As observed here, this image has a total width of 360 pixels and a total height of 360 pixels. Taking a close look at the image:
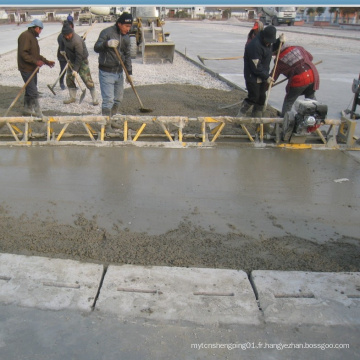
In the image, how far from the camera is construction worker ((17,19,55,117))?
7023mm

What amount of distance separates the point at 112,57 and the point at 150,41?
36.7ft

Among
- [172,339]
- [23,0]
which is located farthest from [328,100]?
[172,339]

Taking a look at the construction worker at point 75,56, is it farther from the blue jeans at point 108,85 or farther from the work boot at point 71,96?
the blue jeans at point 108,85

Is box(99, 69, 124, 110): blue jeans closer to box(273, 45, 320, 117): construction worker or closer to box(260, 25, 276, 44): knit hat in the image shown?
box(260, 25, 276, 44): knit hat

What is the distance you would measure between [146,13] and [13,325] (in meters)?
18.4

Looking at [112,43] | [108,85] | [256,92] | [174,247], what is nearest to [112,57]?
[112,43]

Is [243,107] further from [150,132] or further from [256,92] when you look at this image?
[150,132]

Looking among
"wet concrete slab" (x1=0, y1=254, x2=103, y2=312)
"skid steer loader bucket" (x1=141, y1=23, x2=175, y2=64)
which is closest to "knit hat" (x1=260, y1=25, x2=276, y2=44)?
"wet concrete slab" (x1=0, y1=254, x2=103, y2=312)

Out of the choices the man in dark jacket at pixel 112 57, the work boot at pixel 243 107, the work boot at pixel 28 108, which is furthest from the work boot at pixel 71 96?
the work boot at pixel 243 107

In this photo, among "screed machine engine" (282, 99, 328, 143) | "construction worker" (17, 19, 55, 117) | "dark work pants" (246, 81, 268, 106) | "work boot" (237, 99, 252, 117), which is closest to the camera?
"screed machine engine" (282, 99, 328, 143)

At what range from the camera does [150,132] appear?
6766mm

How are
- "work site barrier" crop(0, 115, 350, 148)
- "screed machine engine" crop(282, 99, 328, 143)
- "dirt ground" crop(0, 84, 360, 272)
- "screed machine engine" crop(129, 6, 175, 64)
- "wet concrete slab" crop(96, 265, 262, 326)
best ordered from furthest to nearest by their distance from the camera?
"screed machine engine" crop(129, 6, 175, 64) < "work site barrier" crop(0, 115, 350, 148) < "screed machine engine" crop(282, 99, 328, 143) < "dirt ground" crop(0, 84, 360, 272) < "wet concrete slab" crop(96, 265, 262, 326)

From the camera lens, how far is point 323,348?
233cm

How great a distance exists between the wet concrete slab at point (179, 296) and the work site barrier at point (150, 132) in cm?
320
